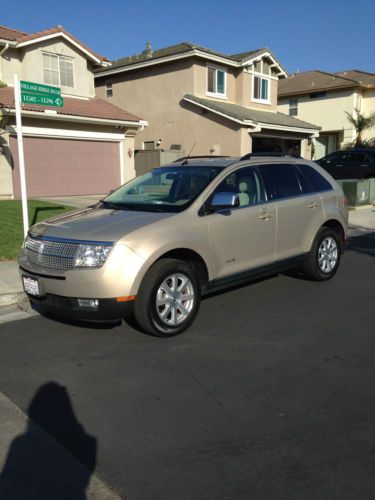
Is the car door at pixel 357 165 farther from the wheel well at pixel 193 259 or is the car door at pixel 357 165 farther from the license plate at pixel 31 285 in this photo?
the license plate at pixel 31 285

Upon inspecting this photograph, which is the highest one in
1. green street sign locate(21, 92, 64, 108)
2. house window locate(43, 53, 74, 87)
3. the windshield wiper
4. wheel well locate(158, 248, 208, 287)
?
house window locate(43, 53, 74, 87)

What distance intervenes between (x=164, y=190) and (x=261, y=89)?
22984 mm

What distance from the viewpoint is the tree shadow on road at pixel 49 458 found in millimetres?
2559

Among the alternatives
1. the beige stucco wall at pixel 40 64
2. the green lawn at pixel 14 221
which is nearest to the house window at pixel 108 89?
the beige stucco wall at pixel 40 64

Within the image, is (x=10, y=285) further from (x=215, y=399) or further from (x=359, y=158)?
(x=359, y=158)

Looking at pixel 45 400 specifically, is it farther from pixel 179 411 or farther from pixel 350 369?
pixel 350 369

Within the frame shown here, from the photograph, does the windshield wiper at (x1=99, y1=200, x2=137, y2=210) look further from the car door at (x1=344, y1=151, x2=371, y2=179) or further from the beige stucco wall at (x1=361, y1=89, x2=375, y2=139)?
the beige stucco wall at (x1=361, y1=89, x2=375, y2=139)

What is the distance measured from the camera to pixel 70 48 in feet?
63.5

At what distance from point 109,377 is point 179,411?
0.80 meters

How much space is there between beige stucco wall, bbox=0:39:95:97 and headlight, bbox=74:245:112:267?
15502mm

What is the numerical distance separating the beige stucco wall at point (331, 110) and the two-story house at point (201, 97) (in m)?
8.53

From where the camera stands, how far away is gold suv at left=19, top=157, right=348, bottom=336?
4.37m

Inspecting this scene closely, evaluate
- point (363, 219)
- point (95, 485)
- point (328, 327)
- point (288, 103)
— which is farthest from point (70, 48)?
point (288, 103)

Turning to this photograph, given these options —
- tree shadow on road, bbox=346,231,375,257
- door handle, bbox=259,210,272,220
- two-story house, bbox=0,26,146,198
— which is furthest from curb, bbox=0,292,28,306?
two-story house, bbox=0,26,146,198
